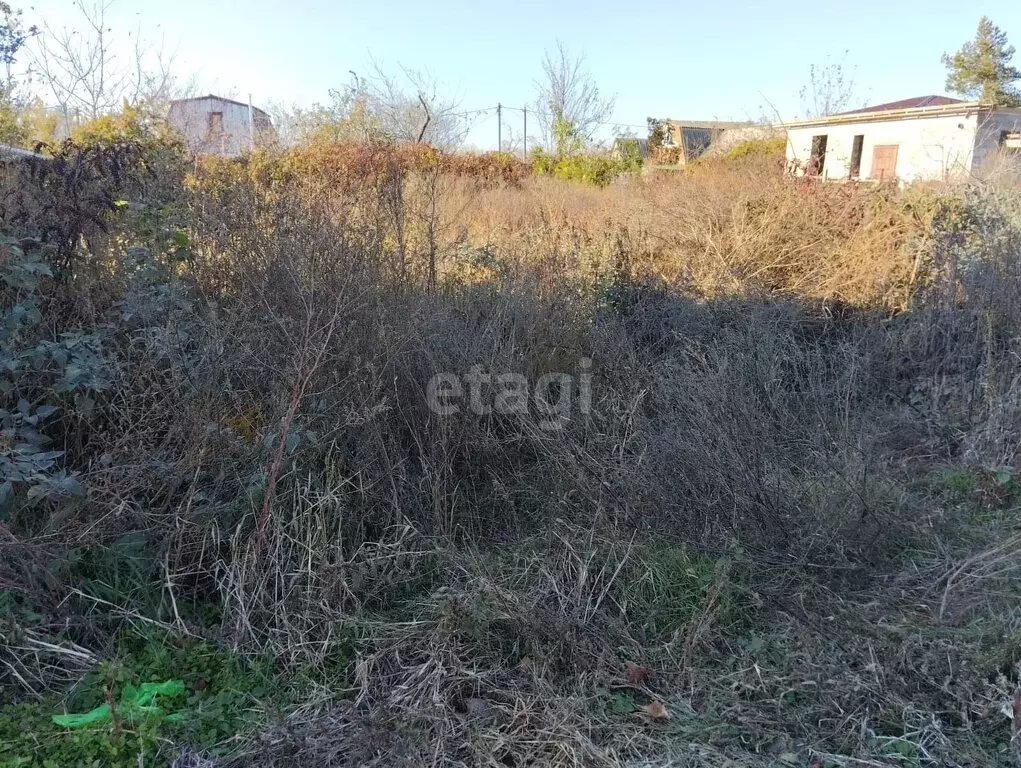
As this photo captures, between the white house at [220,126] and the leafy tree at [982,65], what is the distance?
34.4m

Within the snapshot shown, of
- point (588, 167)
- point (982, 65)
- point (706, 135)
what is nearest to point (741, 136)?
point (588, 167)

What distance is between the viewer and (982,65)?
34.5m

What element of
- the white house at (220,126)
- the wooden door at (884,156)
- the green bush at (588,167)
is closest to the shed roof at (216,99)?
the white house at (220,126)

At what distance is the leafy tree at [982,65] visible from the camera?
112 feet

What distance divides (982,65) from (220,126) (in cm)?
3871

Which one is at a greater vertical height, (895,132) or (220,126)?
(895,132)

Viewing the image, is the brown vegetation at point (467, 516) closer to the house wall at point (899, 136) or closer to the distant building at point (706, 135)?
the distant building at point (706, 135)

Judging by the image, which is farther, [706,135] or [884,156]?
[706,135]

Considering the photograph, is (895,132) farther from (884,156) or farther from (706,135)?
(706,135)

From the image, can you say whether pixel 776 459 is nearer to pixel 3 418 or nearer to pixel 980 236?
pixel 3 418

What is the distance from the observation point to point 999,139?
14.2m

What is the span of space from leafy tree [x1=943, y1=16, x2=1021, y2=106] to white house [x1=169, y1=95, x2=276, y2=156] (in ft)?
113

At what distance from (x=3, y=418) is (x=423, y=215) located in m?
2.98

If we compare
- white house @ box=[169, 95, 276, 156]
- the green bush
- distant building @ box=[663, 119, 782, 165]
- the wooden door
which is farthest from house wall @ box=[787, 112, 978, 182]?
white house @ box=[169, 95, 276, 156]
